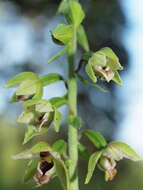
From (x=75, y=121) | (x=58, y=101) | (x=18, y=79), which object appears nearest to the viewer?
(x=75, y=121)

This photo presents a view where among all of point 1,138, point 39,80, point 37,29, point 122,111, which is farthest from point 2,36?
point 39,80

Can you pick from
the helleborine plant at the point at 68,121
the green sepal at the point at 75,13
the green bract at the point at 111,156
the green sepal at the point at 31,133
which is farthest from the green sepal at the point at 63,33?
the green bract at the point at 111,156

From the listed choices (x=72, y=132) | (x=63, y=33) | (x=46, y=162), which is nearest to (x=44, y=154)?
(x=46, y=162)

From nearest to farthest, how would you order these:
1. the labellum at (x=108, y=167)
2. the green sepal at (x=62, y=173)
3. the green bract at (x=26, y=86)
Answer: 1. the green sepal at (x=62, y=173)
2. the labellum at (x=108, y=167)
3. the green bract at (x=26, y=86)

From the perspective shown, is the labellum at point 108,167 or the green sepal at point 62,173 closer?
the green sepal at point 62,173

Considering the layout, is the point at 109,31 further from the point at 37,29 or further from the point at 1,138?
the point at 1,138

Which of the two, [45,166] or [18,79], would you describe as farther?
[18,79]

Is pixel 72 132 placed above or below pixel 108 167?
above

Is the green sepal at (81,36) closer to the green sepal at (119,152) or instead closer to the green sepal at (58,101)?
the green sepal at (58,101)

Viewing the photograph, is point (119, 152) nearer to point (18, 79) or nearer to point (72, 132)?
point (72, 132)
